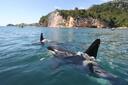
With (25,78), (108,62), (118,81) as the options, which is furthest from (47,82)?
(108,62)

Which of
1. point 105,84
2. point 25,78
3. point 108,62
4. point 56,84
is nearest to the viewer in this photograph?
point 105,84

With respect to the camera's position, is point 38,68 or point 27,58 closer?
point 38,68

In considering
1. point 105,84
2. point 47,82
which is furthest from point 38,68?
point 105,84

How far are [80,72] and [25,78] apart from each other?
3802 millimetres

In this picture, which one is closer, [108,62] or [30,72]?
[30,72]

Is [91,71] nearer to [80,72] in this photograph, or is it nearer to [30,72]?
[80,72]

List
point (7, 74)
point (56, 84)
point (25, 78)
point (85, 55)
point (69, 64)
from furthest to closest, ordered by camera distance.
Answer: point (85, 55)
point (69, 64)
point (7, 74)
point (25, 78)
point (56, 84)

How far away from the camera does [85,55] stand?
20.4m

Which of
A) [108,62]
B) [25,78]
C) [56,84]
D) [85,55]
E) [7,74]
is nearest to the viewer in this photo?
[56,84]

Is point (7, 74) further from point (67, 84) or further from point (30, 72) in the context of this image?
point (67, 84)

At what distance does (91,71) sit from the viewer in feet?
54.4

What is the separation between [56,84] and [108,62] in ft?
30.2

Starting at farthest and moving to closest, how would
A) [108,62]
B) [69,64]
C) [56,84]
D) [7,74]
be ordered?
[108,62] → [69,64] → [7,74] → [56,84]

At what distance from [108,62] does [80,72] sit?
6.72 meters
